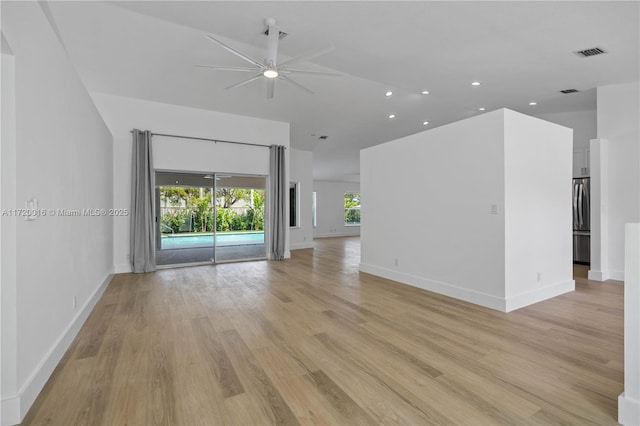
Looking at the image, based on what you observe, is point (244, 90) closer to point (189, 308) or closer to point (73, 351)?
point (189, 308)

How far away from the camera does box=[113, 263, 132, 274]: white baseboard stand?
18.7 ft

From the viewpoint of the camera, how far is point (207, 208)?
713 centimetres

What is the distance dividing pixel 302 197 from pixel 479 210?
6.48 meters

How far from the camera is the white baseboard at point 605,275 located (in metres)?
5.11

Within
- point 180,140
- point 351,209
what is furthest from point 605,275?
point 351,209

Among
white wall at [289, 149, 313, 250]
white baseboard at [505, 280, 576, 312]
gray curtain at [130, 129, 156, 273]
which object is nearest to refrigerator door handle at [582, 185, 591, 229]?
white baseboard at [505, 280, 576, 312]

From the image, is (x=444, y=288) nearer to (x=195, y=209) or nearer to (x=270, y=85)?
(x=270, y=85)

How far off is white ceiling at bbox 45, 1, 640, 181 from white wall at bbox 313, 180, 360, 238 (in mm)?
7901

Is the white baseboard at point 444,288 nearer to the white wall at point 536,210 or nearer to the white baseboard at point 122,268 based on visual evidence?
the white wall at point 536,210

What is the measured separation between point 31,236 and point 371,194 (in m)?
4.64

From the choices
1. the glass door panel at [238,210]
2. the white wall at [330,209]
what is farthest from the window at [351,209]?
the glass door panel at [238,210]

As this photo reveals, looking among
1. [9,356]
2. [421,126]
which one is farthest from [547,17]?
[9,356]

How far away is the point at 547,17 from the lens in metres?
3.27

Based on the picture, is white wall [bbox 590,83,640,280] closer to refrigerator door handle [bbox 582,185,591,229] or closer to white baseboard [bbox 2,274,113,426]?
refrigerator door handle [bbox 582,185,591,229]
